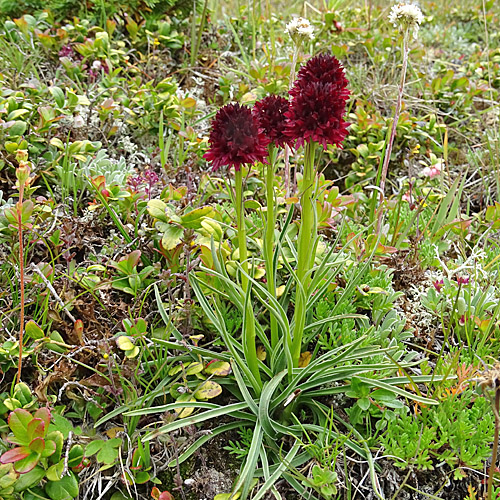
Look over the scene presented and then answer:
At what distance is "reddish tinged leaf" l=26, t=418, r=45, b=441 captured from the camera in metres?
1.37

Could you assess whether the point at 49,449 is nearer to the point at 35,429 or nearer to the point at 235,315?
the point at 35,429

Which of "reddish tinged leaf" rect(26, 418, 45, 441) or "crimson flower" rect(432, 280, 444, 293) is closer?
"reddish tinged leaf" rect(26, 418, 45, 441)

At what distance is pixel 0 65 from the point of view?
3.12 meters

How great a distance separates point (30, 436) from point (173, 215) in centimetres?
87

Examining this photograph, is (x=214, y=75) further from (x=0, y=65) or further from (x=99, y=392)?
(x=99, y=392)

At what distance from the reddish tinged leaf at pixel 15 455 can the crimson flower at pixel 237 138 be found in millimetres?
967

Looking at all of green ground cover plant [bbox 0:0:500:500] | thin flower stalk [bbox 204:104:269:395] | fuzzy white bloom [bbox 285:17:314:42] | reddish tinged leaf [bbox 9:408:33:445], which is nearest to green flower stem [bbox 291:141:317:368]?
green ground cover plant [bbox 0:0:500:500]

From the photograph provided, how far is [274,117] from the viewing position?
1.36 meters

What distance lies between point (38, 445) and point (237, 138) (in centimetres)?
102

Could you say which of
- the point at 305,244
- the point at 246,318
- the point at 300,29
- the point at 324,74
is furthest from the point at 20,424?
the point at 300,29

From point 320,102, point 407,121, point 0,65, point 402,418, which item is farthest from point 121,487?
point 0,65

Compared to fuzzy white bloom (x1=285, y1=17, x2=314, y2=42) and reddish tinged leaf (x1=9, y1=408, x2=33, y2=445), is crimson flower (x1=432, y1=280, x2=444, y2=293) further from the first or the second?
reddish tinged leaf (x1=9, y1=408, x2=33, y2=445)

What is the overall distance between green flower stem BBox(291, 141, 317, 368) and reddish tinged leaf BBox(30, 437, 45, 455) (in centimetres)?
81

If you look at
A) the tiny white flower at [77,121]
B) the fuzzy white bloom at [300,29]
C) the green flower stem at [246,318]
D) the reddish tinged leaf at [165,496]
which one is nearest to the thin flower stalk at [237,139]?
the green flower stem at [246,318]
